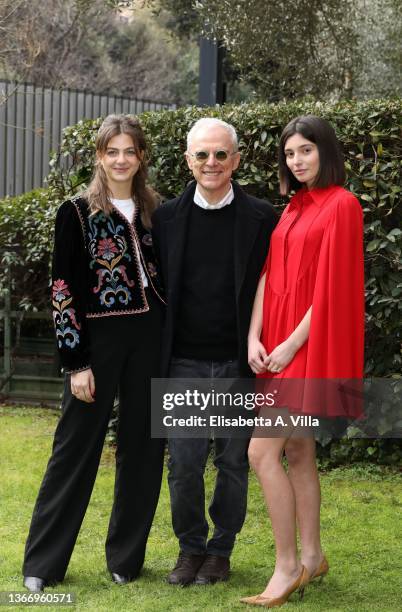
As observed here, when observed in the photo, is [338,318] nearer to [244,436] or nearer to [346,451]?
[244,436]

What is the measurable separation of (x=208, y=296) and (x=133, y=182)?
2.08ft

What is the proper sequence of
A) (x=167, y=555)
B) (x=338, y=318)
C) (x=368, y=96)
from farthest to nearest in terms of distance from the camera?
(x=368, y=96), (x=167, y=555), (x=338, y=318)

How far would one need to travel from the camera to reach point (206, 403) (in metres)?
4.14

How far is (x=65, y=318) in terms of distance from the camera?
157 inches

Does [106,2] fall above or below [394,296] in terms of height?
above

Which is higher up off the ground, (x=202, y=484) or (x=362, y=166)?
(x=362, y=166)

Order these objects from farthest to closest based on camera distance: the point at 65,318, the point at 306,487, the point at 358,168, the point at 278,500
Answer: the point at 358,168
the point at 306,487
the point at 65,318
the point at 278,500

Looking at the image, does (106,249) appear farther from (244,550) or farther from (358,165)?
(358,165)

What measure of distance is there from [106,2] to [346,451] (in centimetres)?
598

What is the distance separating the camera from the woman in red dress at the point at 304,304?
3.73m

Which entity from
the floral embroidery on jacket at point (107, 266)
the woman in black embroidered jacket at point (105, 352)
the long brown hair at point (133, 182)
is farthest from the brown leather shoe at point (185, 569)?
the long brown hair at point (133, 182)

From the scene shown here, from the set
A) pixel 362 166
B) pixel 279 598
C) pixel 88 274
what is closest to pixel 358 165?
pixel 362 166

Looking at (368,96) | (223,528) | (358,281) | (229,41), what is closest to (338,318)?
(358,281)

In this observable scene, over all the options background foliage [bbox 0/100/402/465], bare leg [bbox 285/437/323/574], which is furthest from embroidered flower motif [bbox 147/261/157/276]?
background foliage [bbox 0/100/402/465]
